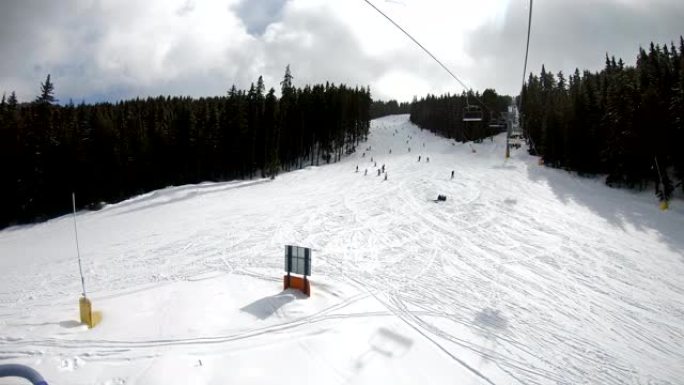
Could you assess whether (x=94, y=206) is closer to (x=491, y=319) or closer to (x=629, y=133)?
(x=491, y=319)

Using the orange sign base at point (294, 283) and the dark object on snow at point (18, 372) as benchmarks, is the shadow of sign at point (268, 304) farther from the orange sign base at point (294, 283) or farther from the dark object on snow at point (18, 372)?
the dark object on snow at point (18, 372)

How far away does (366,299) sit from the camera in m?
10.6

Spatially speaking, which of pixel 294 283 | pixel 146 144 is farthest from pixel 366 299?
pixel 146 144

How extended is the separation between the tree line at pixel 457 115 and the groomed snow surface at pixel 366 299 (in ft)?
181

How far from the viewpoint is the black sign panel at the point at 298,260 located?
34.5ft

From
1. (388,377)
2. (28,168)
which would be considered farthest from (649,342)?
(28,168)

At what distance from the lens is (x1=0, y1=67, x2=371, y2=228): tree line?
44.1m

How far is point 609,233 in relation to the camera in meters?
19.8

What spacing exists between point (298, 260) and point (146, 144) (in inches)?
2059

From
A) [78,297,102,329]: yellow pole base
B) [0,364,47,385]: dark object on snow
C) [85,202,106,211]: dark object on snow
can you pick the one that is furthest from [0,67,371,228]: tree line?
[0,364,47,385]: dark object on snow

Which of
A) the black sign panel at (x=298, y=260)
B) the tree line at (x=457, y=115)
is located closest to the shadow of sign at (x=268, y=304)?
the black sign panel at (x=298, y=260)

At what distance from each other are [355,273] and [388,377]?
240 inches

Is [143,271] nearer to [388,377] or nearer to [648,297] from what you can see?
[388,377]

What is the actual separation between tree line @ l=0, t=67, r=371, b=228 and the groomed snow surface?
25.9 m
